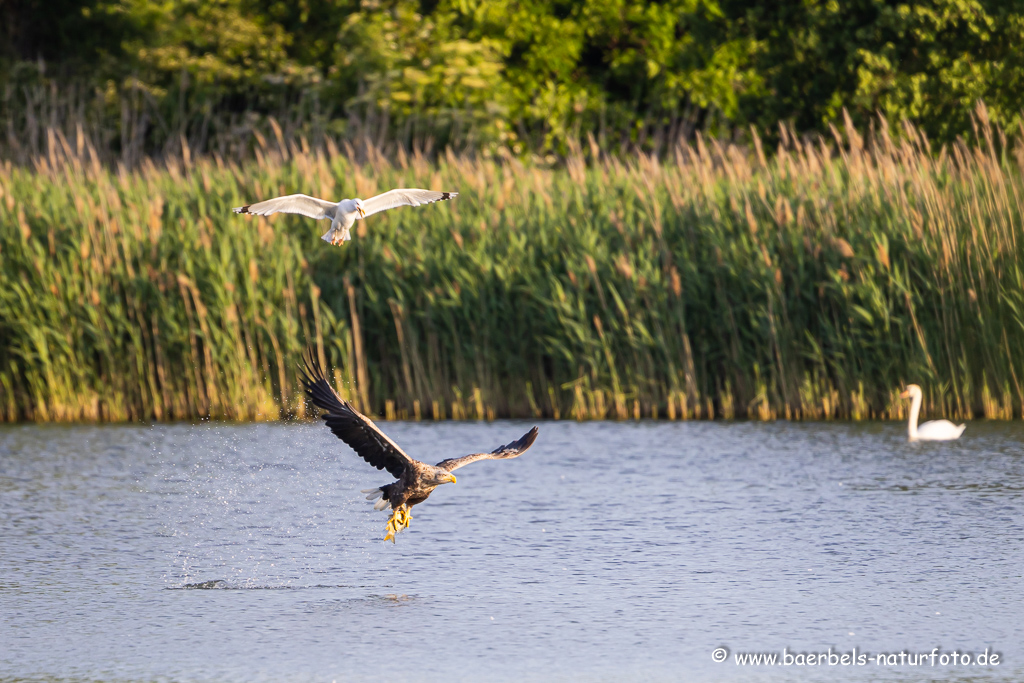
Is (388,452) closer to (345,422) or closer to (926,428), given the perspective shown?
(345,422)

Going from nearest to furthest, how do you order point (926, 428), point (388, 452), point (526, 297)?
point (388, 452), point (926, 428), point (526, 297)

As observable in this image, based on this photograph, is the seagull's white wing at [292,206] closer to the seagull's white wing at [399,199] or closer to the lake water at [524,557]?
the seagull's white wing at [399,199]

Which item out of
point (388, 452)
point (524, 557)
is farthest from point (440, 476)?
point (524, 557)

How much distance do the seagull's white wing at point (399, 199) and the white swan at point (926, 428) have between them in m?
6.69

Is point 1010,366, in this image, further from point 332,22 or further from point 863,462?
point 332,22

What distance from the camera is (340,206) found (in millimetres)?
7086

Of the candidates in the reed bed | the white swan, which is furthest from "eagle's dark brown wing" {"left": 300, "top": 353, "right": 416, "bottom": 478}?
the reed bed

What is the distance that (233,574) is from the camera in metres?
8.92

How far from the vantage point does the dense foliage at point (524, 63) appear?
70.2 ft

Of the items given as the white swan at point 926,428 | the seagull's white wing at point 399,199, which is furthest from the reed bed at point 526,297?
the seagull's white wing at point 399,199

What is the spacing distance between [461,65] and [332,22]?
4.97 meters

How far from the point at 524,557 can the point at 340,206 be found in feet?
9.44

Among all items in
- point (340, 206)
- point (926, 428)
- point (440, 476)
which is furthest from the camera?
point (926, 428)

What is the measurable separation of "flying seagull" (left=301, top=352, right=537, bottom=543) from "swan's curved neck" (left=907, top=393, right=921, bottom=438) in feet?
19.7
